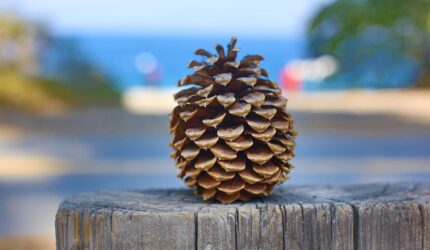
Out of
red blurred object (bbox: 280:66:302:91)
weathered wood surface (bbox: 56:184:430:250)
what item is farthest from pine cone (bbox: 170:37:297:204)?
red blurred object (bbox: 280:66:302:91)

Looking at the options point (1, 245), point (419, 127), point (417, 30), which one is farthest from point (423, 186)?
point (417, 30)

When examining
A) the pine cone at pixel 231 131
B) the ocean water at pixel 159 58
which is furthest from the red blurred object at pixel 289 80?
the pine cone at pixel 231 131

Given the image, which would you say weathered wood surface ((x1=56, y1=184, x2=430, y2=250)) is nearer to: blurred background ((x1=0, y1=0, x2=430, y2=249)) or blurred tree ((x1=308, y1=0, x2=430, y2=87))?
blurred background ((x1=0, y1=0, x2=430, y2=249))

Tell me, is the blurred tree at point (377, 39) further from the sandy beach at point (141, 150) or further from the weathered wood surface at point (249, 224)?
the weathered wood surface at point (249, 224)

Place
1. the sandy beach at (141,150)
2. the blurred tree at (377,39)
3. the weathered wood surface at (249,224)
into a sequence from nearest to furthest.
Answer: the weathered wood surface at (249,224), the sandy beach at (141,150), the blurred tree at (377,39)

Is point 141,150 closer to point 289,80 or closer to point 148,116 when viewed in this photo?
point 148,116

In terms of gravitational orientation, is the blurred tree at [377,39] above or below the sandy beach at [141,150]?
above

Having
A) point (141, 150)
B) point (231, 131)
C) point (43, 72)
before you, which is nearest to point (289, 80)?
point (43, 72)

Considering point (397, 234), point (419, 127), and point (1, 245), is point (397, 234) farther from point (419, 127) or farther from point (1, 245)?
point (419, 127)
